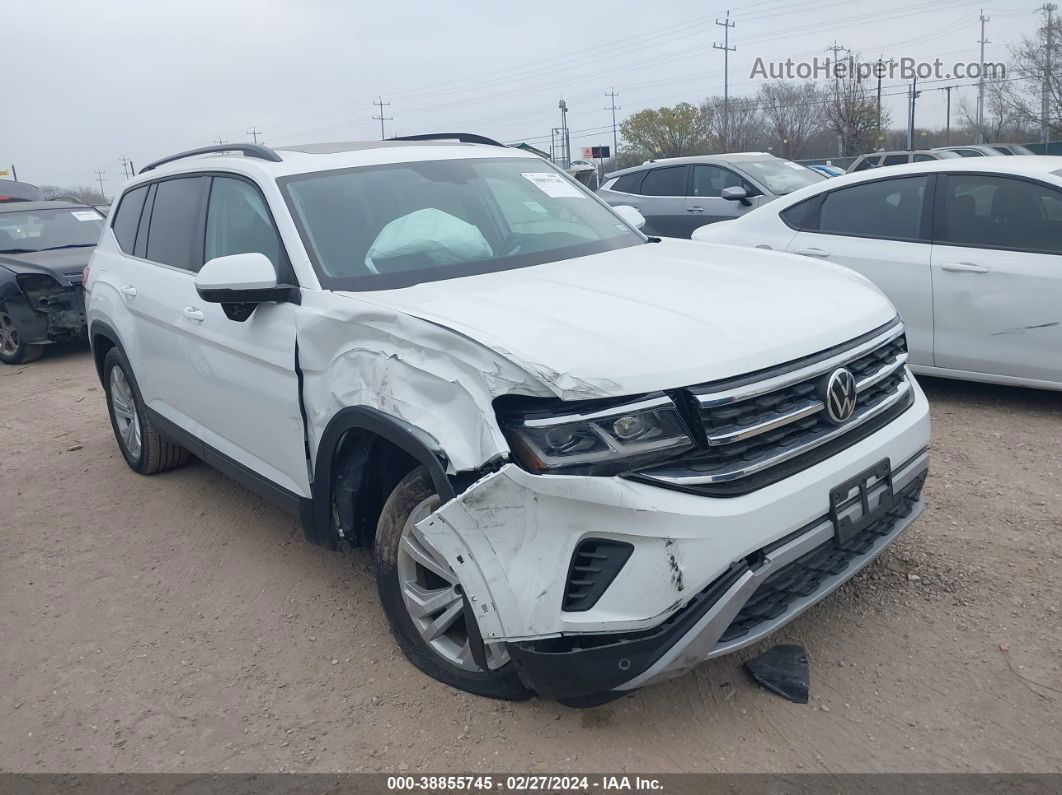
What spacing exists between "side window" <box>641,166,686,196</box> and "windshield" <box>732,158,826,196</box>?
0.72m

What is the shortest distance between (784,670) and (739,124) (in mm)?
59423

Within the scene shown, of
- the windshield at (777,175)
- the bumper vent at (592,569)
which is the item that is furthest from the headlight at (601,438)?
the windshield at (777,175)

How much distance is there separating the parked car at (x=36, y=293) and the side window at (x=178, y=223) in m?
5.13

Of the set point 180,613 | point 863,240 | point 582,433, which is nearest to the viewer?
point 582,433

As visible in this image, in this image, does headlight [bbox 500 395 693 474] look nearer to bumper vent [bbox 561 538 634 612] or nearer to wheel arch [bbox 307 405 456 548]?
bumper vent [bbox 561 538 634 612]

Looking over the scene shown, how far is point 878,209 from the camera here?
585 centimetres

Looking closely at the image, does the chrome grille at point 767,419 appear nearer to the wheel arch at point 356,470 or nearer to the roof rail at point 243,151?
the wheel arch at point 356,470

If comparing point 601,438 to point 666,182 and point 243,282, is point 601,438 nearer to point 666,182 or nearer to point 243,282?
point 243,282

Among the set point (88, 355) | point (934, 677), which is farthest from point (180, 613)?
point (88, 355)

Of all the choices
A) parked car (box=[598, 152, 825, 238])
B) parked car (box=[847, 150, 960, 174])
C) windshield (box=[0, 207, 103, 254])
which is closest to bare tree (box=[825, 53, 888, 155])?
parked car (box=[847, 150, 960, 174])

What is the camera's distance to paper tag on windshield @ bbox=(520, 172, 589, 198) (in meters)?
4.28

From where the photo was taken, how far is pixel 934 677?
2885 mm
